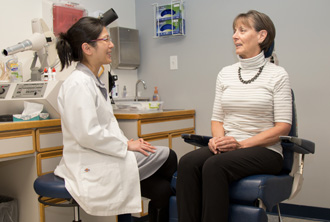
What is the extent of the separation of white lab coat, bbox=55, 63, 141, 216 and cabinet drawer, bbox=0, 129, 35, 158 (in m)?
0.31

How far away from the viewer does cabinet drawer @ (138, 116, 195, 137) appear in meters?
2.51

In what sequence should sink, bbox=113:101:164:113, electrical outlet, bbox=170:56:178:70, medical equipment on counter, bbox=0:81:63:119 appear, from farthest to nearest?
electrical outlet, bbox=170:56:178:70 → sink, bbox=113:101:164:113 → medical equipment on counter, bbox=0:81:63:119

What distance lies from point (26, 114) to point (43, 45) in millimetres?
553

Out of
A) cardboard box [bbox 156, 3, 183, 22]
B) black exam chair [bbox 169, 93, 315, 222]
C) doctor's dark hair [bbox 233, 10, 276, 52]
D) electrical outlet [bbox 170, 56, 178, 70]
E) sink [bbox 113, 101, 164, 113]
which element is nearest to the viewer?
black exam chair [bbox 169, 93, 315, 222]

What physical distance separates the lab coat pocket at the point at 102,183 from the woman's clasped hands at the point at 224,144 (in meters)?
0.48

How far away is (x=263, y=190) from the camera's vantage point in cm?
153

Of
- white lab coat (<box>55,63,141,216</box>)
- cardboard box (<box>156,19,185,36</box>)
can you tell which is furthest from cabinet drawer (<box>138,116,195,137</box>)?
white lab coat (<box>55,63,141,216</box>)

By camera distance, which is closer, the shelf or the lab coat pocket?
the lab coat pocket

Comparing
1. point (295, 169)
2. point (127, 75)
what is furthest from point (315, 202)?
point (127, 75)

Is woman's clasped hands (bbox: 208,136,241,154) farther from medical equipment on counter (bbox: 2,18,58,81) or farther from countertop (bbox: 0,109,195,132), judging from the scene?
medical equipment on counter (bbox: 2,18,58,81)

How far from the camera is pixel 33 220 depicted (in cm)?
199

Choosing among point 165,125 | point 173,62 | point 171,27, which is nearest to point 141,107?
point 165,125

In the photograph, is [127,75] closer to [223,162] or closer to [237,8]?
[237,8]

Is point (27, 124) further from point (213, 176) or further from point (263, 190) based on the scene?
point (263, 190)
